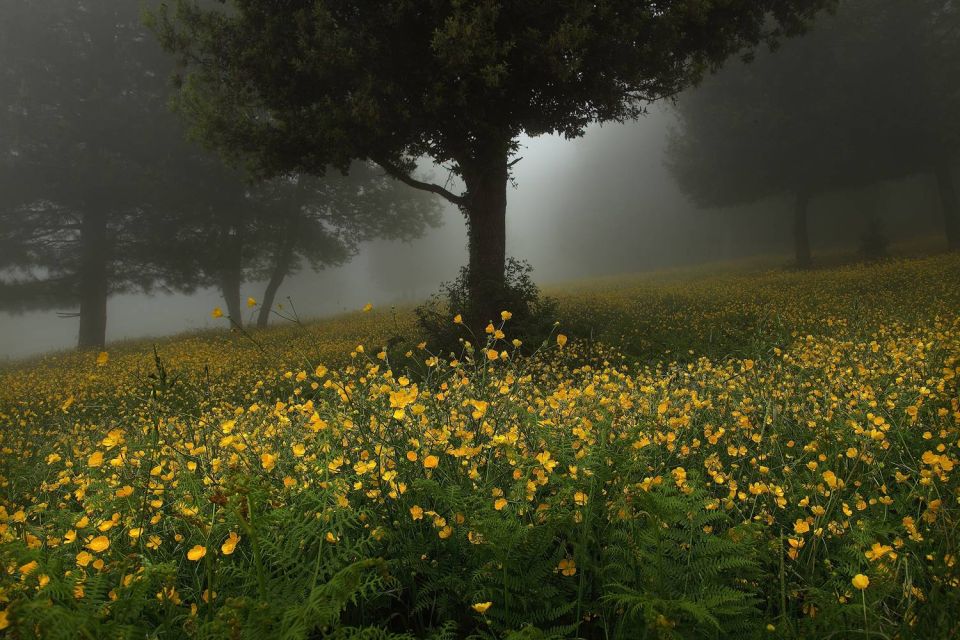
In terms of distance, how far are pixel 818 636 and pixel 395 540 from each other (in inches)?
61.6

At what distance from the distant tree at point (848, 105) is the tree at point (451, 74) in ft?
38.3

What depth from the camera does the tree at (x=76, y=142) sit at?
56.4 ft

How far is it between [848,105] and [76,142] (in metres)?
26.8

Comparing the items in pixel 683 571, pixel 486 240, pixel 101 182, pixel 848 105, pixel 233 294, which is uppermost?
pixel 848 105

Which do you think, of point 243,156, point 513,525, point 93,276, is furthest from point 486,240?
point 93,276

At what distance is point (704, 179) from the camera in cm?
2600

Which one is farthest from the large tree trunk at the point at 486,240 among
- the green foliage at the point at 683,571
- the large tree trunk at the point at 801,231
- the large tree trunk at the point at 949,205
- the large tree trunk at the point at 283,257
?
the large tree trunk at the point at 949,205

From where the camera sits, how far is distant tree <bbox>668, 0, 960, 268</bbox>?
63.3 feet

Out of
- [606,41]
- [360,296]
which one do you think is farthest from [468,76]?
[360,296]

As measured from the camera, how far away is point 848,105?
65.1 feet

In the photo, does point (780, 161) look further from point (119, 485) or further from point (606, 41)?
point (119, 485)

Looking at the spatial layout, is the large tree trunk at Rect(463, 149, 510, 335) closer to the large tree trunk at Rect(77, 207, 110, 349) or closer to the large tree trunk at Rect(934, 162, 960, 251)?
the large tree trunk at Rect(77, 207, 110, 349)

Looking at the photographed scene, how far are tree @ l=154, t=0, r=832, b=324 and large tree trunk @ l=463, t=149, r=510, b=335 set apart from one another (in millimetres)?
27

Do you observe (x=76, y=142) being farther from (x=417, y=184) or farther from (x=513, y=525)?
(x=513, y=525)
